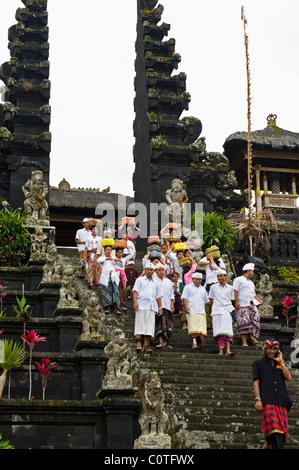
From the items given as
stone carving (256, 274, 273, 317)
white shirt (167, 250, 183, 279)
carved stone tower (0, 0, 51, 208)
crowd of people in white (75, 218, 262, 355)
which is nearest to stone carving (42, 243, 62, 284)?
crowd of people in white (75, 218, 262, 355)

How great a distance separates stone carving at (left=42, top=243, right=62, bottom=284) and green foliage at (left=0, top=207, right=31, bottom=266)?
7.34ft

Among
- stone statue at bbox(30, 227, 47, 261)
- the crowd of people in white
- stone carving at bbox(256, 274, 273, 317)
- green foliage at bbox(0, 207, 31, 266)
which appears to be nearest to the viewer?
the crowd of people in white

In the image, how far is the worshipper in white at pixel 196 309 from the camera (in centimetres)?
1517

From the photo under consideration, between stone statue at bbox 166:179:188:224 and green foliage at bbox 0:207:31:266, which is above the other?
stone statue at bbox 166:179:188:224

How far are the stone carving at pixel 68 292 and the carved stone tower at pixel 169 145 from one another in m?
10.9

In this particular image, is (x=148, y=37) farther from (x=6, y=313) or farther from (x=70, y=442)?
(x=70, y=442)

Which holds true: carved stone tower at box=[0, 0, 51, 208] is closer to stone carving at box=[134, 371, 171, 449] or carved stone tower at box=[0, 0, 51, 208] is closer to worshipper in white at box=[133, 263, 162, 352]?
worshipper in white at box=[133, 263, 162, 352]

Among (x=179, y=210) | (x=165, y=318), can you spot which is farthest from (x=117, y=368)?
(x=179, y=210)

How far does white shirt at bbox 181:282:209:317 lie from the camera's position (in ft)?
50.0

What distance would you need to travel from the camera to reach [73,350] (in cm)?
1509

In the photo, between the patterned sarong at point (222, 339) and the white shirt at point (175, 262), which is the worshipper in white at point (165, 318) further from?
the white shirt at point (175, 262)

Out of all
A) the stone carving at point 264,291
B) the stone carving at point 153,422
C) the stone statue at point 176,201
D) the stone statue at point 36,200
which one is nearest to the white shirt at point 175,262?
the stone carving at point 264,291

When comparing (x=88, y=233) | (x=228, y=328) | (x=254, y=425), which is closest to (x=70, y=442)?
(x=254, y=425)

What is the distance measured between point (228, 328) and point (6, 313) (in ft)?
15.3
